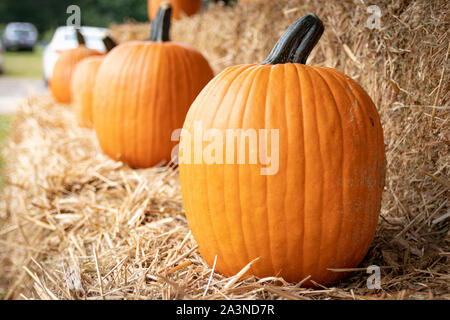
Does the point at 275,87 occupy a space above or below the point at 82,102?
above

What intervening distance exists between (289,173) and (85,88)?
3.19 meters

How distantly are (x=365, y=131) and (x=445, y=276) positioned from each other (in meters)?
0.55

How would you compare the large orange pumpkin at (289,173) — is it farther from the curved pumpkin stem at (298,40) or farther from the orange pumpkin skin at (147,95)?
the orange pumpkin skin at (147,95)

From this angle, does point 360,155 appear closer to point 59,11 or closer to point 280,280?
point 280,280

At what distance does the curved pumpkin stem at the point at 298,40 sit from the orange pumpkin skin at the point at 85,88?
9.26ft

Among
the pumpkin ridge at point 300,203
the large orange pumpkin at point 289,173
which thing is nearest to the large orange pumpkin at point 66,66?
the large orange pumpkin at point 289,173

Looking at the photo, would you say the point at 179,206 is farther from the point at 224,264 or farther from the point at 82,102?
the point at 82,102

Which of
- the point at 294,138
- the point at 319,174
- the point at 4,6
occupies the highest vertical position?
the point at 4,6

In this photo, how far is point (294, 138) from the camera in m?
1.39

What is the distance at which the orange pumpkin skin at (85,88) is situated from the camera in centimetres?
406

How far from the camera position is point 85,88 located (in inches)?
161

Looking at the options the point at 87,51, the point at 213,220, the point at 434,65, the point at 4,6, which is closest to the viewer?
the point at 213,220

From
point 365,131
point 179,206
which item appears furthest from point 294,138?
point 179,206

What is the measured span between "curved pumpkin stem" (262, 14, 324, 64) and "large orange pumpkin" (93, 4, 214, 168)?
1207 mm
